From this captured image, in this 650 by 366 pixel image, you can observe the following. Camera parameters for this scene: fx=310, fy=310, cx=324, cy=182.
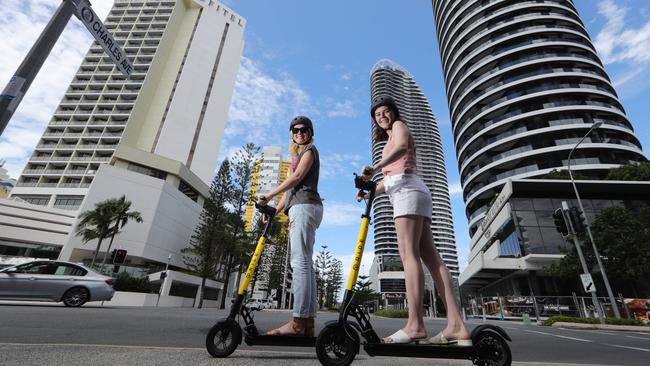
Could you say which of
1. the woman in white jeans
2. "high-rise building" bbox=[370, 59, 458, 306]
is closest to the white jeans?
the woman in white jeans

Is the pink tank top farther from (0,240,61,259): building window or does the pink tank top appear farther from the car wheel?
(0,240,61,259): building window

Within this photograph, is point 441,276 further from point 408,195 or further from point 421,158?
point 421,158

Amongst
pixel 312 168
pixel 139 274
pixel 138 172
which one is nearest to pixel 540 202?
pixel 312 168

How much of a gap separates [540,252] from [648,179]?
1554 centimetres

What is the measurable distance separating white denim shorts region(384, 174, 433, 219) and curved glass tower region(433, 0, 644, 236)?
4748 cm

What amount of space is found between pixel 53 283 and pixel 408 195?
434 inches

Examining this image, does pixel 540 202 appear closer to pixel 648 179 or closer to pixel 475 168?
pixel 648 179

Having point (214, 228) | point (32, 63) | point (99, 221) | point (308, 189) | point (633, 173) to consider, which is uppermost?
point (633, 173)

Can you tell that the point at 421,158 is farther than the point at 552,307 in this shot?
Yes

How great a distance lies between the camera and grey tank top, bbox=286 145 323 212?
10.2 feet

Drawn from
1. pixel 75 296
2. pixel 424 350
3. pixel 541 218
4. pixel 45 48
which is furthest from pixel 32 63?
pixel 541 218

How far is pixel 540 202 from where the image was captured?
3127 centimetres

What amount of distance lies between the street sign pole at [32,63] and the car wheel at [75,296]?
880cm

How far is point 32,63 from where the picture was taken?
117 inches
